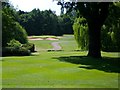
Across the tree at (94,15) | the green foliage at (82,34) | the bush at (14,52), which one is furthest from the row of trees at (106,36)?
the tree at (94,15)

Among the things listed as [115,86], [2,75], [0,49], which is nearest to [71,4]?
[0,49]

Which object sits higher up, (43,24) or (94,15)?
(94,15)

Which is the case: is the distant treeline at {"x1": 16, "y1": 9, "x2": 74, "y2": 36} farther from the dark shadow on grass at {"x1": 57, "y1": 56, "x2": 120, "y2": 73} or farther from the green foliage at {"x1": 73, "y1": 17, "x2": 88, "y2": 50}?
the dark shadow on grass at {"x1": 57, "y1": 56, "x2": 120, "y2": 73}

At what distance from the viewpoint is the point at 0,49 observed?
3719 centimetres

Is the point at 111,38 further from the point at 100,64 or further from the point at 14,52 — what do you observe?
the point at 100,64

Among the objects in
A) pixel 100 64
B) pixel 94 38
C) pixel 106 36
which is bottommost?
pixel 106 36

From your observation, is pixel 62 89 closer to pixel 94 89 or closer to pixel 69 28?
pixel 94 89

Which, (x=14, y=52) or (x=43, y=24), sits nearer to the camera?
(x=14, y=52)

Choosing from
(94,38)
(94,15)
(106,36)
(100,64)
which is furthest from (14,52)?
(106,36)

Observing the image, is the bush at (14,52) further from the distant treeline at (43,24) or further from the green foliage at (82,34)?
the distant treeline at (43,24)

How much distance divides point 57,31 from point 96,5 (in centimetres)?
8097

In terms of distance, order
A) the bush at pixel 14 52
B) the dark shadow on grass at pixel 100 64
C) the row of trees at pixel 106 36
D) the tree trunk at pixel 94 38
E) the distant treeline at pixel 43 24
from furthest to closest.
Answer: the distant treeline at pixel 43 24
the row of trees at pixel 106 36
the bush at pixel 14 52
the tree trunk at pixel 94 38
the dark shadow on grass at pixel 100 64

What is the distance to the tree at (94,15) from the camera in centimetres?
2973

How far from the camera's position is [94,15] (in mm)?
30250
